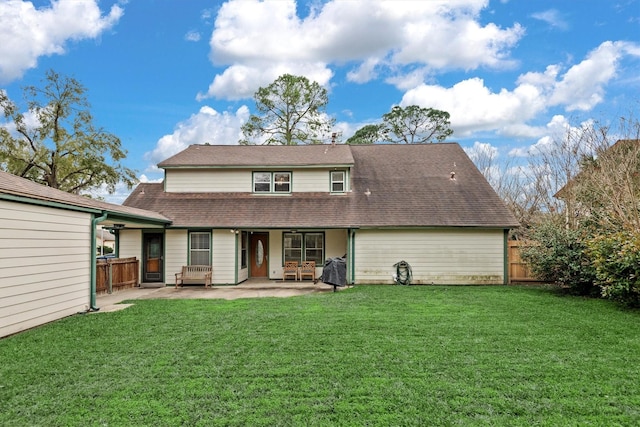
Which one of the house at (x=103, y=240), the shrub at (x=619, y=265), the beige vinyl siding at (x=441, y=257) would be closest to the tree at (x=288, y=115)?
the house at (x=103, y=240)

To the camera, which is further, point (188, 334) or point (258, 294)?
point (258, 294)

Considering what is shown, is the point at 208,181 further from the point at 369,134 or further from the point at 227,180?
the point at 369,134

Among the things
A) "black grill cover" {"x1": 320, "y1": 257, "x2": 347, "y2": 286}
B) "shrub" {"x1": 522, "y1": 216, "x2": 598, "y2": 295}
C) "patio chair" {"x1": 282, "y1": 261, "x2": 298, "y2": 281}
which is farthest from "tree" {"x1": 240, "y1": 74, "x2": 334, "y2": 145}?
"shrub" {"x1": 522, "y1": 216, "x2": 598, "y2": 295}

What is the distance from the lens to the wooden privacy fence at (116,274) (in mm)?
11281

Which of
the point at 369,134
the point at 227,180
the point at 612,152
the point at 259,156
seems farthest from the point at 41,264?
the point at 369,134

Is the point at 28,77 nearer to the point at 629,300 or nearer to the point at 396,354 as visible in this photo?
the point at 396,354

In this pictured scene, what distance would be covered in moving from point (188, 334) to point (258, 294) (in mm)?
4651

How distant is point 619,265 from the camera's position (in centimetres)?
859

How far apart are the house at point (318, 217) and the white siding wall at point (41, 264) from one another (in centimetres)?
466

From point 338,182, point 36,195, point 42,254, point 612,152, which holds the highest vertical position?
point 612,152

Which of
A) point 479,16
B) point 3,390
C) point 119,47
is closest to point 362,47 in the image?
point 479,16

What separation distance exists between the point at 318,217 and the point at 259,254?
10.0 feet

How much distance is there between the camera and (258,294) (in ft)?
35.9

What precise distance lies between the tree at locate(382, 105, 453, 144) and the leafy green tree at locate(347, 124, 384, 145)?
1.86 feet
